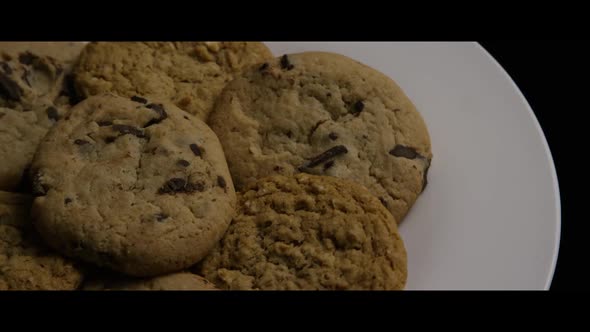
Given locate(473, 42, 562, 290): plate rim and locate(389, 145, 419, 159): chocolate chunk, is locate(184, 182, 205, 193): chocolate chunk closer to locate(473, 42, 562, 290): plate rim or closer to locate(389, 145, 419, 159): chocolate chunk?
locate(389, 145, 419, 159): chocolate chunk

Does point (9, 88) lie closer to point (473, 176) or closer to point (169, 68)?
point (169, 68)

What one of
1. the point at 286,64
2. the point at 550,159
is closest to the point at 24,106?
the point at 286,64

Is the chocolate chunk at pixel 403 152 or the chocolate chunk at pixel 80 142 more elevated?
the chocolate chunk at pixel 403 152

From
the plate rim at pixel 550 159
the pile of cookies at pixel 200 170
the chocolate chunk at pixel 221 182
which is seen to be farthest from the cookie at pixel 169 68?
the plate rim at pixel 550 159

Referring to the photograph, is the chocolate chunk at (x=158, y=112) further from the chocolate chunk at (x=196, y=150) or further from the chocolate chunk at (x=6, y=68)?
the chocolate chunk at (x=6, y=68)

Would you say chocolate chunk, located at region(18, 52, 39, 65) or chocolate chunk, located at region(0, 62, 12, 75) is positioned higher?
chocolate chunk, located at region(18, 52, 39, 65)

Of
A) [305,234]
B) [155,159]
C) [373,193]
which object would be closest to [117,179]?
[155,159]

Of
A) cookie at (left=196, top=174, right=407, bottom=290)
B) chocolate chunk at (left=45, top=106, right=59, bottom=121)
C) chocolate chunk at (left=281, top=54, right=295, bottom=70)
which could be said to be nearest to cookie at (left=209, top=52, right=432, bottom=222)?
chocolate chunk at (left=281, top=54, right=295, bottom=70)
